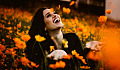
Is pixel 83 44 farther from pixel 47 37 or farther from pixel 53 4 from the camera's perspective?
pixel 53 4

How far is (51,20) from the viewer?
4.49 feet

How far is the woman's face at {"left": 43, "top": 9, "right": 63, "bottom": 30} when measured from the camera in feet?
4.36

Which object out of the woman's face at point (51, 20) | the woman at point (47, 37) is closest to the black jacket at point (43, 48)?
the woman at point (47, 37)

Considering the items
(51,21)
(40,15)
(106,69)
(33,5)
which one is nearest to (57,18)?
(51,21)

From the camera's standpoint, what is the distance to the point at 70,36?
1.49m

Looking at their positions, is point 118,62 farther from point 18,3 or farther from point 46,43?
point 18,3

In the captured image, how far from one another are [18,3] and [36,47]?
669 cm

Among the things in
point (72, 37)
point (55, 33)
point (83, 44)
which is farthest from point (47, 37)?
point (83, 44)

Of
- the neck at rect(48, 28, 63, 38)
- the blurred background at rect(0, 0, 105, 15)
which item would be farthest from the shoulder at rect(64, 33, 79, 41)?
the blurred background at rect(0, 0, 105, 15)

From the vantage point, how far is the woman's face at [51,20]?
133 centimetres

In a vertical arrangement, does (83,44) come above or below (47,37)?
below

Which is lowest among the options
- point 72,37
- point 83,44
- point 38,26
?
point 83,44

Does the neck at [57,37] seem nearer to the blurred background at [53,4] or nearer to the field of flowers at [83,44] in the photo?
the field of flowers at [83,44]

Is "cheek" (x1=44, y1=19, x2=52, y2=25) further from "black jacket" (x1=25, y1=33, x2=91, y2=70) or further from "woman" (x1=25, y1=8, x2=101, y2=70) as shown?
"black jacket" (x1=25, y1=33, x2=91, y2=70)
